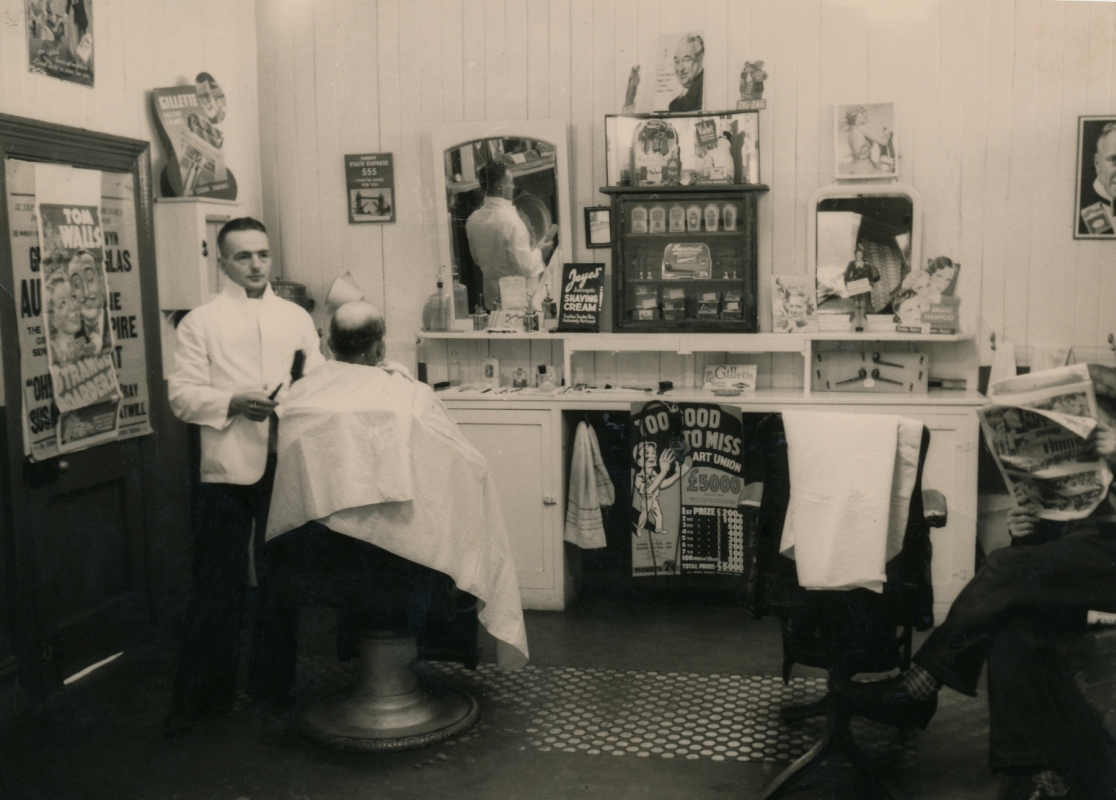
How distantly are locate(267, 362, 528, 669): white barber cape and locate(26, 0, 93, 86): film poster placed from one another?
4.20ft

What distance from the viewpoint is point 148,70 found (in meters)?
3.81

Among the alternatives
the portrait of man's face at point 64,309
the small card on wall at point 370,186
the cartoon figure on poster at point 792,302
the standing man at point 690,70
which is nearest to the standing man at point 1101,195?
the cartoon figure on poster at point 792,302

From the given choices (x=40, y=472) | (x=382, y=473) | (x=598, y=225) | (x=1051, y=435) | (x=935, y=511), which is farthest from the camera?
(x=598, y=225)

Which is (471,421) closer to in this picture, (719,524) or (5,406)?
(719,524)

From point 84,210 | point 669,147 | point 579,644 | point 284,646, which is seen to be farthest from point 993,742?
point 84,210

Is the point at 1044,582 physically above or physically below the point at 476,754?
above

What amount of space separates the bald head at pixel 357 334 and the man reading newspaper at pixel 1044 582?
1673 millimetres

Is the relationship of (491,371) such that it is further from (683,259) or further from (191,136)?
(191,136)

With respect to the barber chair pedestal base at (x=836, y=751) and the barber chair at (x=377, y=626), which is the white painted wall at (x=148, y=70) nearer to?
the barber chair at (x=377, y=626)

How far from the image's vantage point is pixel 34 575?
3.29 metres

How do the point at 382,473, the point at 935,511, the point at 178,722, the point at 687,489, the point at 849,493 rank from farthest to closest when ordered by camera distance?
the point at 687,489 → the point at 178,722 → the point at 382,473 → the point at 935,511 → the point at 849,493

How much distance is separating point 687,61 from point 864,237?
1.06 metres

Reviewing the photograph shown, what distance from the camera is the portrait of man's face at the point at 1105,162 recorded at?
4.11 meters

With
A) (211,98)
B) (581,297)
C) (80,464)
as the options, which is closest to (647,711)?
(581,297)
